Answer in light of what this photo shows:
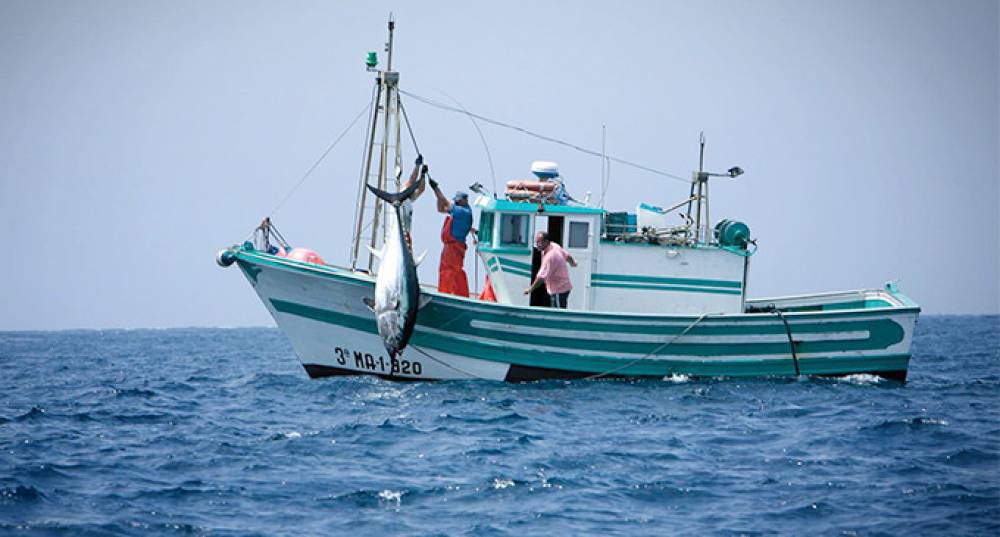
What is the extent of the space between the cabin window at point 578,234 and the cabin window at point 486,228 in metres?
1.30

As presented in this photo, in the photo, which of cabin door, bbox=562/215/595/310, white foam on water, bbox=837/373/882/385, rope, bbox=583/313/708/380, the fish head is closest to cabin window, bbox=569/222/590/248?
cabin door, bbox=562/215/595/310

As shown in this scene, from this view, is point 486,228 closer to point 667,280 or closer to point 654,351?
point 667,280

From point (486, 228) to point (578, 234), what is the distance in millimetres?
1516

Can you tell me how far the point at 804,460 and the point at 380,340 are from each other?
7.44m

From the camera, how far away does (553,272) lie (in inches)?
695

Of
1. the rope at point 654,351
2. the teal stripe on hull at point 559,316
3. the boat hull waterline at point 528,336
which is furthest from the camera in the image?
the rope at point 654,351

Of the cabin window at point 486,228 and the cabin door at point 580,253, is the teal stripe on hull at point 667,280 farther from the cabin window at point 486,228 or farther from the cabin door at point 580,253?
the cabin window at point 486,228

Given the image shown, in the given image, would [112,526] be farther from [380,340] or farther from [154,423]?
[380,340]

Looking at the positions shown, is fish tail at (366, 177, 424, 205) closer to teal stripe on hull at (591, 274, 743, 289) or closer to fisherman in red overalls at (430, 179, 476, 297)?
fisherman in red overalls at (430, 179, 476, 297)

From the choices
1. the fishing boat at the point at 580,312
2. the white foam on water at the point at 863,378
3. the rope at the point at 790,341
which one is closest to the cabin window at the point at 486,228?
the fishing boat at the point at 580,312

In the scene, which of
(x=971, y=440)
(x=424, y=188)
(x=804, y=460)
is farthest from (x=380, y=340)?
(x=971, y=440)

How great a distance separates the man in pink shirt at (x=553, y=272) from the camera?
17.6m

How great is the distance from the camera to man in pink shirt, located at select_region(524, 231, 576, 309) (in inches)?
695

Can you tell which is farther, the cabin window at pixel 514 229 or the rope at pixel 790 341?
the cabin window at pixel 514 229
